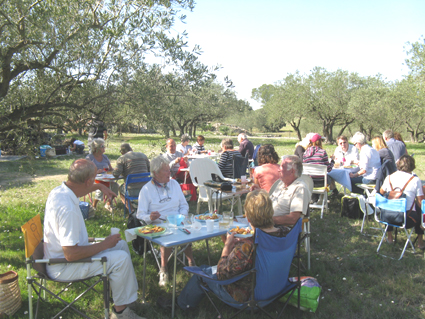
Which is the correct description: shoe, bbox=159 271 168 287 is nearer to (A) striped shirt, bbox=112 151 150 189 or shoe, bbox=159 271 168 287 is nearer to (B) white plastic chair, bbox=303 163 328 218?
(A) striped shirt, bbox=112 151 150 189

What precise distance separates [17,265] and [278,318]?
3202 mm

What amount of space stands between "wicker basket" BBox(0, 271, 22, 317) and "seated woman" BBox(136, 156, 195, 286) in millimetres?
1285

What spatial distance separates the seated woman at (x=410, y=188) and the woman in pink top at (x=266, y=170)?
1.60m

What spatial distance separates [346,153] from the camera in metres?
7.46

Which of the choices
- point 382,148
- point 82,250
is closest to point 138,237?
point 82,250

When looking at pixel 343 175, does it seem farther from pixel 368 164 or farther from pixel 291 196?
pixel 291 196

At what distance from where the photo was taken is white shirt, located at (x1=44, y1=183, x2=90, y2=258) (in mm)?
2561

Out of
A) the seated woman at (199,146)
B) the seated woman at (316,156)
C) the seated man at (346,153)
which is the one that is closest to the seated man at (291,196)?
the seated woman at (316,156)

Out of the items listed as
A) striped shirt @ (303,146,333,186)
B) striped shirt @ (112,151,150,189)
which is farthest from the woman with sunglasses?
striped shirt @ (303,146,333,186)

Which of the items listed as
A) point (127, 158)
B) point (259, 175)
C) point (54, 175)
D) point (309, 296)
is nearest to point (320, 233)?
point (259, 175)

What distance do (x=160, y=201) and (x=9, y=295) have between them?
1.67 m

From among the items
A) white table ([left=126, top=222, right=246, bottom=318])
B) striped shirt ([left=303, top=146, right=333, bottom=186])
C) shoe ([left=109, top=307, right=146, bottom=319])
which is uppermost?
striped shirt ([left=303, top=146, right=333, bottom=186])

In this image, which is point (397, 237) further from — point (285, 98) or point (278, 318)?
point (285, 98)

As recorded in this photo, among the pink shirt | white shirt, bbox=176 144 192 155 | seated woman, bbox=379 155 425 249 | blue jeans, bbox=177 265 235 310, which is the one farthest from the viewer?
white shirt, bbox=176 144 192 155
